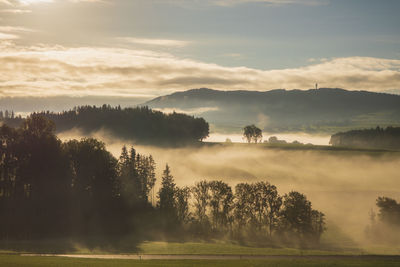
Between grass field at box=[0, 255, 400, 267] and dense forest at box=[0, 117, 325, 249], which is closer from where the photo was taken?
grass field at box=[0, 255, 400, 267]

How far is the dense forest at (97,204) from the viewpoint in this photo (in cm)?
10812

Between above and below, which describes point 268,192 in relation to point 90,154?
below

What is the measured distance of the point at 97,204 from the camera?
114 metres

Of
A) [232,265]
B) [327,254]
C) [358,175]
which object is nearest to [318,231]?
[327,254]

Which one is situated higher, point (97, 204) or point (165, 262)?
point (97, 204)

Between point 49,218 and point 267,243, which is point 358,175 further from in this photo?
point 49,218

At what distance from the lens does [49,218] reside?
10756cm

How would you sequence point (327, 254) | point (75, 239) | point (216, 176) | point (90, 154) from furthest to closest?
1. point (216, 176)
2. point (90, 154)
3. point (75, 239)
4. point (327, 254)

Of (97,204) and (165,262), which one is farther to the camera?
(97,204)

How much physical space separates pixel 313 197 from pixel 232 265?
101 meters

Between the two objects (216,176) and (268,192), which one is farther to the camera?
(216,176)

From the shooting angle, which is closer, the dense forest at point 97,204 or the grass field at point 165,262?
the grass field at point 165,262

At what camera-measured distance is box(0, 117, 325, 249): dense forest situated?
10812 cm

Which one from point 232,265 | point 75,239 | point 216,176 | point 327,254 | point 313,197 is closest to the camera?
point 232,265
